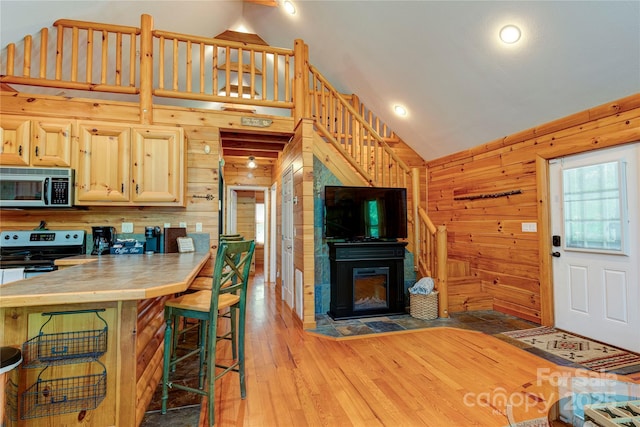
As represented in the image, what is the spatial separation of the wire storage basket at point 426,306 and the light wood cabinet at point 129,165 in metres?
3.05

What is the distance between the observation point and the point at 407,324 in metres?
3.66

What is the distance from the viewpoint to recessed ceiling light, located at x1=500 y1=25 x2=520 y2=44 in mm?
2994

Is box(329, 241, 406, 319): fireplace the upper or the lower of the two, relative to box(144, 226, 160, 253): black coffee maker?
lower

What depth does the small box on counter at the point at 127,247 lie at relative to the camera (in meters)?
3.12

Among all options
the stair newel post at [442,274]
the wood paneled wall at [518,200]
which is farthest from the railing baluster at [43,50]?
the wood paneled wall at [518,200]

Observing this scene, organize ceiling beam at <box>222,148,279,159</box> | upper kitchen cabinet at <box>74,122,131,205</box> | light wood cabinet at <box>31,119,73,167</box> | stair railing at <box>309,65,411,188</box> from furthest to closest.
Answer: ceiling beam at <box>222,148,279,159</box> → stair railing at <box>309,65,411,188</box> → upper kitchen cabinet at <box>74,122,131,205</box> → light wood cabinet at <box>31,119,73,167</box>

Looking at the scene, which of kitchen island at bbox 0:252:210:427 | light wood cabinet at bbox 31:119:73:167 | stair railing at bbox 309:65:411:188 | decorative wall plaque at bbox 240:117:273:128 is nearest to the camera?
kitchen island at bbox 0:252:210:427

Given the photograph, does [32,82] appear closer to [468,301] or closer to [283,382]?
[283,382]

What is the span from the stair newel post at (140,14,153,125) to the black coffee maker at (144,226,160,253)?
1.18 m

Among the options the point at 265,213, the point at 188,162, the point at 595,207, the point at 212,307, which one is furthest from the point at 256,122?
the point at 595,207

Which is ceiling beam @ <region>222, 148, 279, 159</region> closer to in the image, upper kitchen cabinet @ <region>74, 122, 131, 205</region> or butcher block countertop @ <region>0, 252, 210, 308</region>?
upper kitchen cabinet @ <region>74, 122, 131, 205</region>

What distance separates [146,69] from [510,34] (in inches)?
151

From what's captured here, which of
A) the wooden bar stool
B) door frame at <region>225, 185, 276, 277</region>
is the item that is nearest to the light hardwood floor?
the wooden bar stool

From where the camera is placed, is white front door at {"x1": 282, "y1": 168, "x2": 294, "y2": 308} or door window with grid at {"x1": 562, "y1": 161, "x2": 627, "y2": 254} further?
white front door at {"x1": 282, "y1": 168, "x2": 294, "y2": 308}
